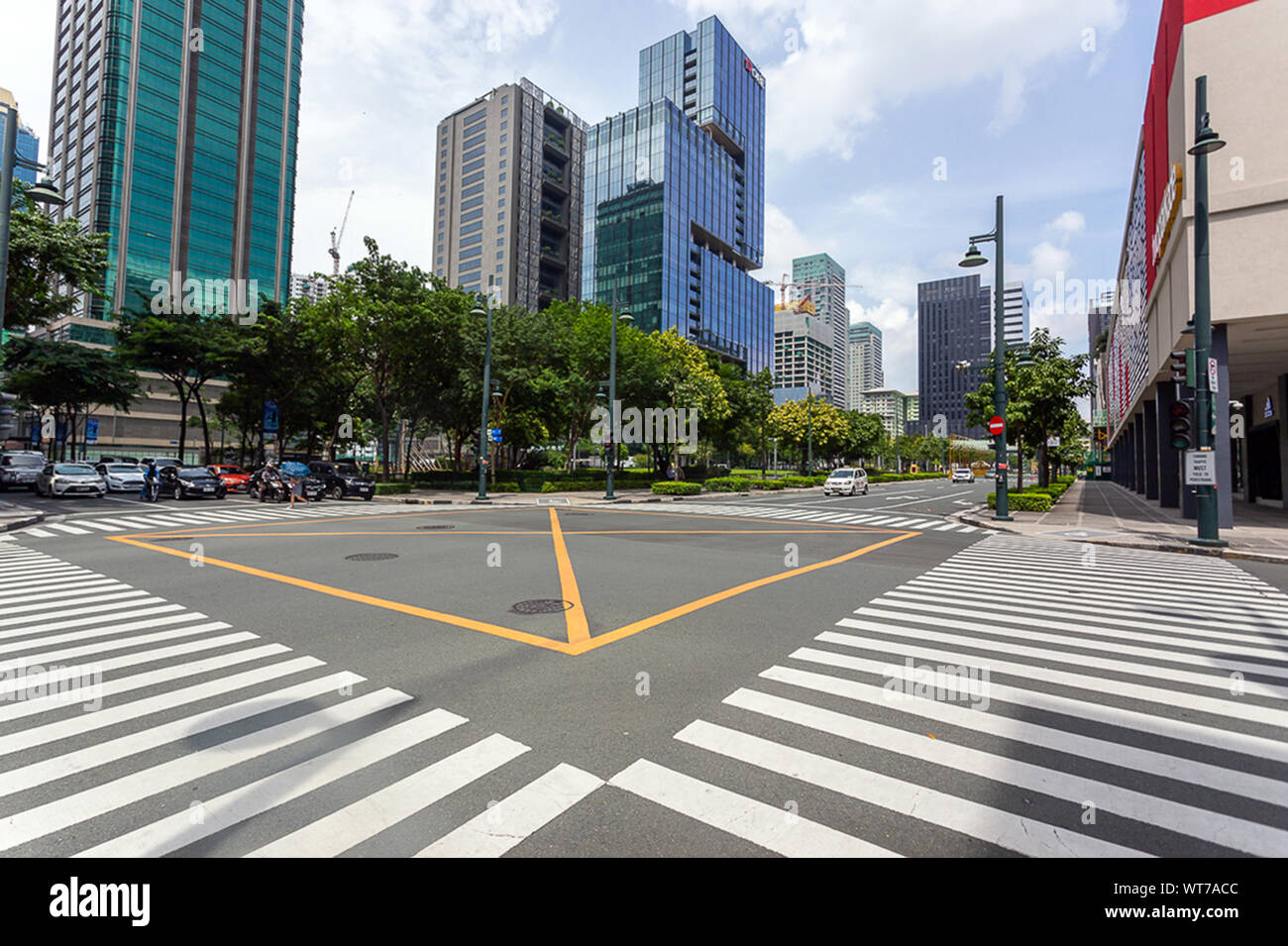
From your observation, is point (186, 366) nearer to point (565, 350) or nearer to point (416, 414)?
point (416, 414)

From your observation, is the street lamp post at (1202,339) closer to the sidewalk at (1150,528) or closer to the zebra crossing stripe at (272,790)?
the sidewalk at (1150,528)

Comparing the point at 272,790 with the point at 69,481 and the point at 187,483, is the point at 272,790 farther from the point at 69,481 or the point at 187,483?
the point at 69,481

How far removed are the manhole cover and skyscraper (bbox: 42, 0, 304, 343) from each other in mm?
88628

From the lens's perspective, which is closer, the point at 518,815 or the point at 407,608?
the point at 518,815

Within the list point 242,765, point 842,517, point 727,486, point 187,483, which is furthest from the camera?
point 727,486

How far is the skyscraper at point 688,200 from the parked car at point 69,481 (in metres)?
84.4

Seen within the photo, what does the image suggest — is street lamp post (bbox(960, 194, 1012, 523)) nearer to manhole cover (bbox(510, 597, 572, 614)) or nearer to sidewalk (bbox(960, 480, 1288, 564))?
sidewalk (bbox(960, 480, 1288, 564))

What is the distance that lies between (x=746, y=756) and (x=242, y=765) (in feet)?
9.51

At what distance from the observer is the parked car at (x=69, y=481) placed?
25.8 metres

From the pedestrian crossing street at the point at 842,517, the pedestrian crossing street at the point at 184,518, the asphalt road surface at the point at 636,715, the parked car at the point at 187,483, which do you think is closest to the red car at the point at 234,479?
the parked car at the point at 187,483

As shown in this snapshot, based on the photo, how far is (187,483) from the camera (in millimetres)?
27484

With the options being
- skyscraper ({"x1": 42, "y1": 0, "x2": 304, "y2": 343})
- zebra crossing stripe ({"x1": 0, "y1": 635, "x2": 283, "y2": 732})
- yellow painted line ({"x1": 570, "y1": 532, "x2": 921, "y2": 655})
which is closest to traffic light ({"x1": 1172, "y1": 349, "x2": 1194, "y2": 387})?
yellow painted line ({"x1": 570, "y1": 532, "x2": 921, "y2": 655})

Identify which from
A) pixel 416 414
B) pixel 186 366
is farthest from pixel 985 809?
pixel 186 366

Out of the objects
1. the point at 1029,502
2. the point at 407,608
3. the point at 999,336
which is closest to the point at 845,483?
the point at 1029,502
